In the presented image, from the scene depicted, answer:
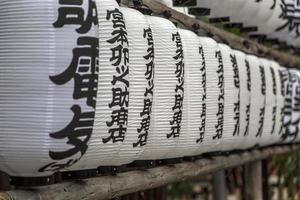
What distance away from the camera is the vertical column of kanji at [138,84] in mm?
3207

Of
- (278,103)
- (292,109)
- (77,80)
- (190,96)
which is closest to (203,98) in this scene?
(190,96)

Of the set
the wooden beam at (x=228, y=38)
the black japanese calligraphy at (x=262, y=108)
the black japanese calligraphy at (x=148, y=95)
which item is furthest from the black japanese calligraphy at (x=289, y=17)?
the black japanese calligraphy at (x=148, y=95)

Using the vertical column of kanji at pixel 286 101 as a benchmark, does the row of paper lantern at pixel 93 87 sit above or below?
above

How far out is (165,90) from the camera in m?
3.66

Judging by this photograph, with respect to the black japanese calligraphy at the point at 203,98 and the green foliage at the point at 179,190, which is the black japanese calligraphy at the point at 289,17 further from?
the green foliage at the point at 179,190

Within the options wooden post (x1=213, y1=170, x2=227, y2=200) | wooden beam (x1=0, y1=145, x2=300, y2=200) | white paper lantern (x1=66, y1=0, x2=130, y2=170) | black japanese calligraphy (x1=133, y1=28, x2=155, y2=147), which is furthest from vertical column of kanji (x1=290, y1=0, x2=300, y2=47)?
white paper lantern (x1=66, y1=0, x2=130, y2=170)

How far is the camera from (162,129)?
3.69 meters

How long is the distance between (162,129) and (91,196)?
792mm

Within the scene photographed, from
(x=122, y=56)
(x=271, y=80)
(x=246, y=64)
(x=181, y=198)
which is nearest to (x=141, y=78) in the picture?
(x=122, y=56)

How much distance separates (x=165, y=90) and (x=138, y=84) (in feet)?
1.46

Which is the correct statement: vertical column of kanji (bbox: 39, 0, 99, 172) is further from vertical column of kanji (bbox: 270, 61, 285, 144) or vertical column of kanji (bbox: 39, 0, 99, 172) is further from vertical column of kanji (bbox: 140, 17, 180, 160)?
vertical column of kanji (bbox: 270, 61, 285, 144)

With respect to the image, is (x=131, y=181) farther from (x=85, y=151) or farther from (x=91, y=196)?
(x=85, y=151)

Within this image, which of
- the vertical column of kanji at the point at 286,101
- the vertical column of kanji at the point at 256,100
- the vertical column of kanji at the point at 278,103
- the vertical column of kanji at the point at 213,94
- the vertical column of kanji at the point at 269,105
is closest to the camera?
the vertical column of kanji at the point at 213,94

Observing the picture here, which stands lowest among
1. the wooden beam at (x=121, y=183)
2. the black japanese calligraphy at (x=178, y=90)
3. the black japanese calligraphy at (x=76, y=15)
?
the wooden beam at (x=121, y=183)
